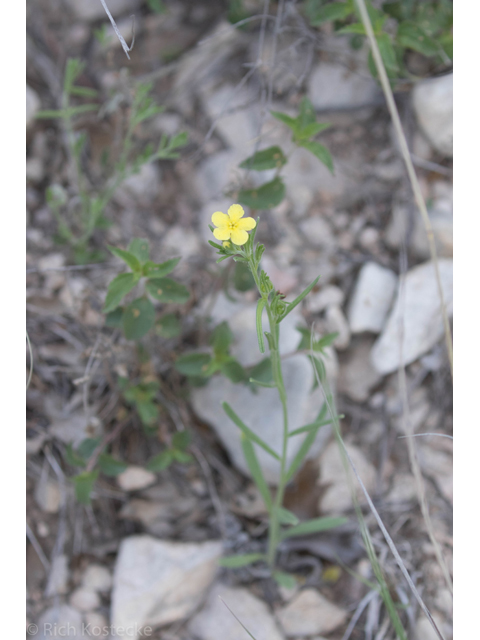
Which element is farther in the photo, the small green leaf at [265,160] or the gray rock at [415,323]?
the gray rock at [415,323]

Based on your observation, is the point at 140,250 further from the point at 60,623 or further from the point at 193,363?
the point at 60,623

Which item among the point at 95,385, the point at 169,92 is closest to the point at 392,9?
the point at 169,92

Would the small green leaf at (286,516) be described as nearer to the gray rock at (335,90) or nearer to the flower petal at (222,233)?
the flower petal at (222,233)

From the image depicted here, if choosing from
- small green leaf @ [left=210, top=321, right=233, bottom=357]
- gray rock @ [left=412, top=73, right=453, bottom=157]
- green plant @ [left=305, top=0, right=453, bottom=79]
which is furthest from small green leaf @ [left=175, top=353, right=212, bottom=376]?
gray rock @ [left=412, top=73, right=453, bottom=157]

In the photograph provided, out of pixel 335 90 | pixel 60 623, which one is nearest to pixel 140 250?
pixel 60 623

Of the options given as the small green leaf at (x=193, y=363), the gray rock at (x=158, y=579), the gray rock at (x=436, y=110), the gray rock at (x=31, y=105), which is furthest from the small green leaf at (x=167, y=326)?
the gray rock at (x=436, y=110)

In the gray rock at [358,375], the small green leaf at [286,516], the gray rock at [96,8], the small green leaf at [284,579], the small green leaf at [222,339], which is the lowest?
the small green leaf at [284,579]

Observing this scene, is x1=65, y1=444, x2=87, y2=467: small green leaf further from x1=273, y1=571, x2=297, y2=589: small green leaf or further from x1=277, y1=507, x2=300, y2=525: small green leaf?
x1=273, y1=571, x2=297, y2=589: small green leaf
